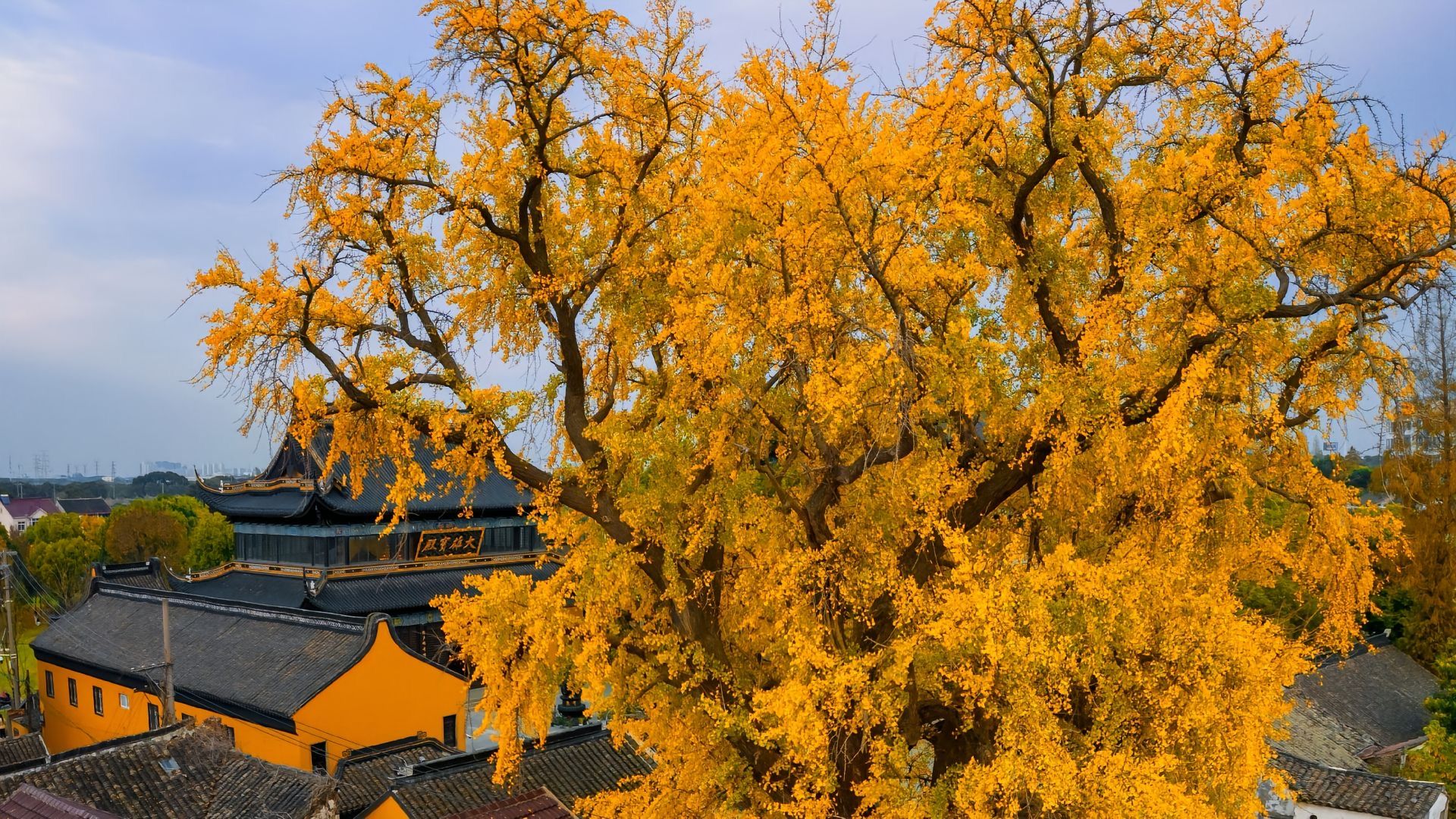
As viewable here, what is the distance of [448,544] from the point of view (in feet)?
93.0

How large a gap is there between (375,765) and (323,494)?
36.0ft

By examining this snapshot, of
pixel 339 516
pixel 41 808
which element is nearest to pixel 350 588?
pixel 339 516

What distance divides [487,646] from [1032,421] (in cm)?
544

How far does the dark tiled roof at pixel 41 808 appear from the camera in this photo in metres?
8.20

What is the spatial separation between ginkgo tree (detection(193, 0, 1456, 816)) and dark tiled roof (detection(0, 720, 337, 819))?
16.9ft

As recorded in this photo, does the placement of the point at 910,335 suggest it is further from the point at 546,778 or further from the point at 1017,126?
the point at 546,778

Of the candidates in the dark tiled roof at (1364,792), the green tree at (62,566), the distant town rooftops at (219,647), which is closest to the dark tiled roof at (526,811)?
the distant town rooftops at (219,647)

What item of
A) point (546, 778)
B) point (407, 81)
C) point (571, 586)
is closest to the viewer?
point (407, 81)

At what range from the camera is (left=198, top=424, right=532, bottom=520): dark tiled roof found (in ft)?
84.8

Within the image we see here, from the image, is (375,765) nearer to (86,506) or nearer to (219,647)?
(219,647)

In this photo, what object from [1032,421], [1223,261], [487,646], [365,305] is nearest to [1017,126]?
[1223,261]

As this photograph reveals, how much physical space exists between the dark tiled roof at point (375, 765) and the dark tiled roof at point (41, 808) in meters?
5.38

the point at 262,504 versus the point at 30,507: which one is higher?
the point at 30,507

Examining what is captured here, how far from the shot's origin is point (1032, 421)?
821 cm
